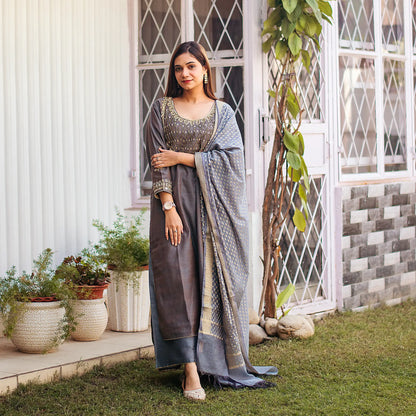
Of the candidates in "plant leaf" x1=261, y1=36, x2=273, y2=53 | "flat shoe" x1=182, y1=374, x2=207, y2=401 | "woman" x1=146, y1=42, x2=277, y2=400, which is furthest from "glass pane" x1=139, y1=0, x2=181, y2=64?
"flat shoe" x1=182, y1=374, x2=207, y2=401

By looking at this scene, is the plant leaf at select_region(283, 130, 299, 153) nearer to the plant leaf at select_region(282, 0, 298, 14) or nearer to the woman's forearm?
the plant leaf at select_region(282, 0, 298, 14)

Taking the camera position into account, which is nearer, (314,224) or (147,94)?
(147,94)

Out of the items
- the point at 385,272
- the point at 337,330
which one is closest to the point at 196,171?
the point at 337,330

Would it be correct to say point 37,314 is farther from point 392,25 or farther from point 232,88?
point 392,25

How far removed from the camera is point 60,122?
4891mm

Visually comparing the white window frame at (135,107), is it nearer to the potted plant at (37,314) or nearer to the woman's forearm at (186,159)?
the potted plant at (37,314)

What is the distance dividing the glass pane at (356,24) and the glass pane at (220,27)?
39.5 inches

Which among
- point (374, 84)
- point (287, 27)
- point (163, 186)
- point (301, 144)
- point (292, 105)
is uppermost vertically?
point (287, 27)

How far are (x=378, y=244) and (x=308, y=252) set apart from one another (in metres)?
0.82

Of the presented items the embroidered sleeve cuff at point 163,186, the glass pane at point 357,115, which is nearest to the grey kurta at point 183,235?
the embroidered sleeve cuff at point 163,186

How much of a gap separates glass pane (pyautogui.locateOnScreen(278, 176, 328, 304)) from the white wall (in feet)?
3.65

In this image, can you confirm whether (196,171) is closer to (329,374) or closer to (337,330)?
(329,374)

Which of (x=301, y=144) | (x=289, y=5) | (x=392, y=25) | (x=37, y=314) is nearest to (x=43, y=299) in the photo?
(x=37, y=314)

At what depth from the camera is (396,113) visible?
639cm
